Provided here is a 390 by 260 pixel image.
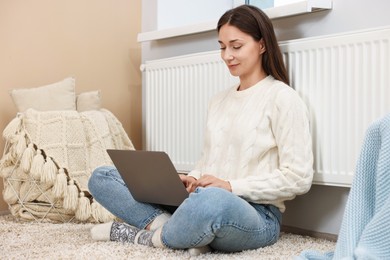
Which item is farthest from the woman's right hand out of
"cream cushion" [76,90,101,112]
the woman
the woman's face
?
"cream cushion" [76,90,101,112]

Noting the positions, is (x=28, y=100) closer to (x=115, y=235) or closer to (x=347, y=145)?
(x=115, y=235)

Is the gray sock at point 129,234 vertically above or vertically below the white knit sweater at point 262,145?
below

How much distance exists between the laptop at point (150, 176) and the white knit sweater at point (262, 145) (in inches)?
6.9

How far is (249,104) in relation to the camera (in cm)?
216

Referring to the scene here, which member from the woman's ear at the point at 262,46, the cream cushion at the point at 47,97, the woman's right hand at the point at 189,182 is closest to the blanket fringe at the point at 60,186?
the cream cushion at the point at 47,97

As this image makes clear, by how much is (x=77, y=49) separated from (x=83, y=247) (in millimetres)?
1326

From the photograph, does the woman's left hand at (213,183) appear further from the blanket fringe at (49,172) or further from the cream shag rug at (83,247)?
the blanket fringe at (49,172)

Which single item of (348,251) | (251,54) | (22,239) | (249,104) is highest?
(251,54)

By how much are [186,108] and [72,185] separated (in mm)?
539

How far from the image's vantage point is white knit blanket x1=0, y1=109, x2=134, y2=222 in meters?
2.53

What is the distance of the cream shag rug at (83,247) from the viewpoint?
1.85 meters

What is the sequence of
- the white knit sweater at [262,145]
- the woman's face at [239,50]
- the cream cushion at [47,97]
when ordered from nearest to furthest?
the white knit sweater at [262,145]
the woman's face at [239,50]
the cream cushion at [47,97]

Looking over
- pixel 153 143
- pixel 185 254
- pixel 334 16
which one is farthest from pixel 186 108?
pixel 185 254

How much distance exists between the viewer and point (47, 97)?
109 inches
